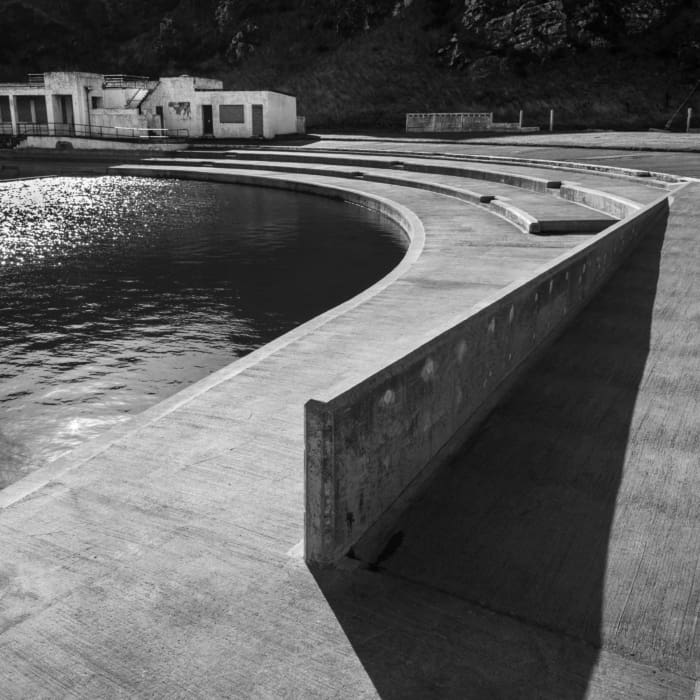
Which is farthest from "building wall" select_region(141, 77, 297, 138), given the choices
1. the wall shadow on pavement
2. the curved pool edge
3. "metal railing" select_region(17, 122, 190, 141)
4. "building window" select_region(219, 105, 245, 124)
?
the wall shadow on pavement

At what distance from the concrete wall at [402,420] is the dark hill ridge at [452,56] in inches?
2102

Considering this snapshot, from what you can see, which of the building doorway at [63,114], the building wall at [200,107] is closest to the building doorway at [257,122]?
the building wall at [200,107]

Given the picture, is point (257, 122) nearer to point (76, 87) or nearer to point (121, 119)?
point (121, 119)

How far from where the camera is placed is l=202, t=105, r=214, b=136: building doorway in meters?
50.0

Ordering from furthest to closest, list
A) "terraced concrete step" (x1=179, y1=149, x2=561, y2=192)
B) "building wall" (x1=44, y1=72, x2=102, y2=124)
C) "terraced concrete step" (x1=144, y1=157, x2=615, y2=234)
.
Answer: "building wall" (x1=44, y1=72, x2=102, y2=124)
"terraced concrete step" (x1=179, y1=149, x2=561, y2=192)
"terraced concrete step" (x1=144, y1=157, x2=615, y2=234)

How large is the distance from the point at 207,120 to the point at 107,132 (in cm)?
694

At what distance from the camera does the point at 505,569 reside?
13.3 ft

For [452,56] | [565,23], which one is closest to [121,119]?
[452,56]

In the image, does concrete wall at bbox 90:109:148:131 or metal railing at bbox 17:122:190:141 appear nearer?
metal railing at bbox 17:122:190:141

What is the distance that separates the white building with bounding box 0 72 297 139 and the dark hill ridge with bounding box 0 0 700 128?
1504 centimetres

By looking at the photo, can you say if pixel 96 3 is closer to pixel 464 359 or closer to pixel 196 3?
pixel 196 3

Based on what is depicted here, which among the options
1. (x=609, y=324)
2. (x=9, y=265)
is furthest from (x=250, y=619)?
(x=9, y=265)

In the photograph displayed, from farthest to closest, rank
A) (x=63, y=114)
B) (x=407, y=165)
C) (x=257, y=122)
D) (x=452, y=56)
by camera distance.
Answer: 1. (x=452, y=56)
2. (x=63, y=114)
3. (x=257, y=122)
4. (x=407, y=165)

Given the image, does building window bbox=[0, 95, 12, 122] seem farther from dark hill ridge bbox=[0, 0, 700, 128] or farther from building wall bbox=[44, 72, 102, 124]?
dark hill ridge bbox=[0, 0, 700, 128]
